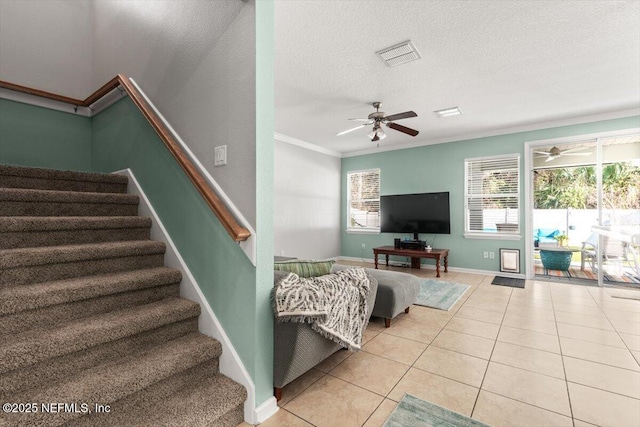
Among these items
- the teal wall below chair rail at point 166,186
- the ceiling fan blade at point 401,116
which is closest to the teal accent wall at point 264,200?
the teal wall below chair rail at point 166,186

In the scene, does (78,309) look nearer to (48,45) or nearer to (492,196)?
(48,45)

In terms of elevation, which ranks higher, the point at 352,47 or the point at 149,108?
the point at 352,47

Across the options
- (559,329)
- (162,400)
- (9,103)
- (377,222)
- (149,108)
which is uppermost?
(9,103)

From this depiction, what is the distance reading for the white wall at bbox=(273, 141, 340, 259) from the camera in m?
5.62

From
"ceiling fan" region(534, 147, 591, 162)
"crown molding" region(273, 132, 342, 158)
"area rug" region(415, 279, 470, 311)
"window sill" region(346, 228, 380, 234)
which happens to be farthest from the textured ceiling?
"window sill" region(346, 228, 380, 234)

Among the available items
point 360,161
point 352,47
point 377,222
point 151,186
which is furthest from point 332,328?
point 360,161

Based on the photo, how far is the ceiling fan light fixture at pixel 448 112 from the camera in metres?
4.32

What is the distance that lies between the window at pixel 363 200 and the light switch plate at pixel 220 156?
540cm

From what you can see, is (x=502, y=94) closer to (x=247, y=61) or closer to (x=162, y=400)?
(x=247, y=61)

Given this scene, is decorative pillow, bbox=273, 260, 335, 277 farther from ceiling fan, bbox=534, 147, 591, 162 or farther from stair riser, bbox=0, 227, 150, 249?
ceiling fan, bbox=534, 147, 591, 162

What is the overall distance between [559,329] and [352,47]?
11.1ft

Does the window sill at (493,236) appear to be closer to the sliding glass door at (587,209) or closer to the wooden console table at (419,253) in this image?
the sliding glass door at (587,209)

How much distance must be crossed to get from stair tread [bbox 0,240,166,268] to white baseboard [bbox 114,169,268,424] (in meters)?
0.12

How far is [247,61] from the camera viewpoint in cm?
163
